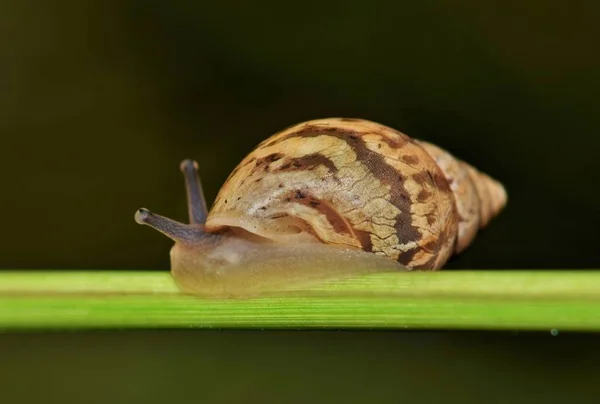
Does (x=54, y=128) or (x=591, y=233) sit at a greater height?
(x=54, y=128)

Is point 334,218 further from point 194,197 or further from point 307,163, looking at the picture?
point 194,197

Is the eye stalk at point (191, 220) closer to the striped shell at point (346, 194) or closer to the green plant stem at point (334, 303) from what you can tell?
the striped shell at point (346, 194)

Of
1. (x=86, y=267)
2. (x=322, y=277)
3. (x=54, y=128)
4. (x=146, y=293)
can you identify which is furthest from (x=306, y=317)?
(x=54, y=128)

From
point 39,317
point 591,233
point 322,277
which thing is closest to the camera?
point 39,317

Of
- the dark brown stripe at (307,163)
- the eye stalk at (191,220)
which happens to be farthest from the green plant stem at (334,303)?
the dark brown stripe at (307,163)

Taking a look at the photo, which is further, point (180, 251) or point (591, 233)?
point (591, 233)

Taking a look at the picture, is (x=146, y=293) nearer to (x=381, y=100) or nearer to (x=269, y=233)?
(x=269, y=233)

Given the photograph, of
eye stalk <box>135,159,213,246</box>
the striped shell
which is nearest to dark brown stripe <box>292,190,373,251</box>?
the striped shell

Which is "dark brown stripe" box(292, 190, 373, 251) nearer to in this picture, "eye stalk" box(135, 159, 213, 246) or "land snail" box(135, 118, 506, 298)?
"land snail" box(135, 118, 506, 298)
